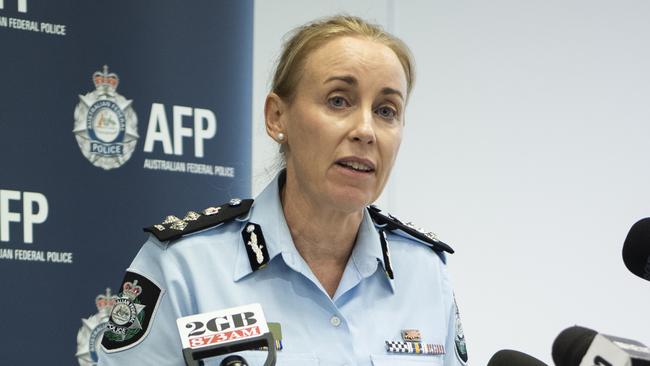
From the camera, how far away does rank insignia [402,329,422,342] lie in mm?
1996

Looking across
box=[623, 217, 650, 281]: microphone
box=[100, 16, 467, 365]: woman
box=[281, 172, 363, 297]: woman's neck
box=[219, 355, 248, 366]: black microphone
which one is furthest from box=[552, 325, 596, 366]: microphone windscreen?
box=[281, 172, 363, 297]: woman's neck

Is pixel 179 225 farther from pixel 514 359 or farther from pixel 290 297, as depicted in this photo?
pixel 514 359

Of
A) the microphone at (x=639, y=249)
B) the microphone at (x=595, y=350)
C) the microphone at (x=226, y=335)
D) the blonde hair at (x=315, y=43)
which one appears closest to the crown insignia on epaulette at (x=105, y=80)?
the blonde hair at (x=315, y=43)

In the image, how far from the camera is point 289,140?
6.64ft

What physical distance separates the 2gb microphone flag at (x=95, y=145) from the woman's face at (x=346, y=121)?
91cm

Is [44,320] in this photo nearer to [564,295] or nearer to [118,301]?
[118,301]

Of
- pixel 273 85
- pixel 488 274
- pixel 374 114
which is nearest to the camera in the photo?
pixel 374 114

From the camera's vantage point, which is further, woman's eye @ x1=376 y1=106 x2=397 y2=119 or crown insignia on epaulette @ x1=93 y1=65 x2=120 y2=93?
crown insignia on epaulette @ x1=93 y1=65 x2=120 y2=93

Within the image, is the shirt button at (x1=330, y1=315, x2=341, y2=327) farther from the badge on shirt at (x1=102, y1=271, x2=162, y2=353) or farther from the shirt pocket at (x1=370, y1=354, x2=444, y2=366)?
the badge on shirt at (x1=102, y1=271, x2=162, y2=353)

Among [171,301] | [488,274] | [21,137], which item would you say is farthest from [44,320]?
[488,274]

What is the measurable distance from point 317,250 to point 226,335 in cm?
72

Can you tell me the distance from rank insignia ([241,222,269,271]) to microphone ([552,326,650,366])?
898 mm

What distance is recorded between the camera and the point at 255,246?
1973mm

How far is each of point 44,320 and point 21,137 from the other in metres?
0.50
